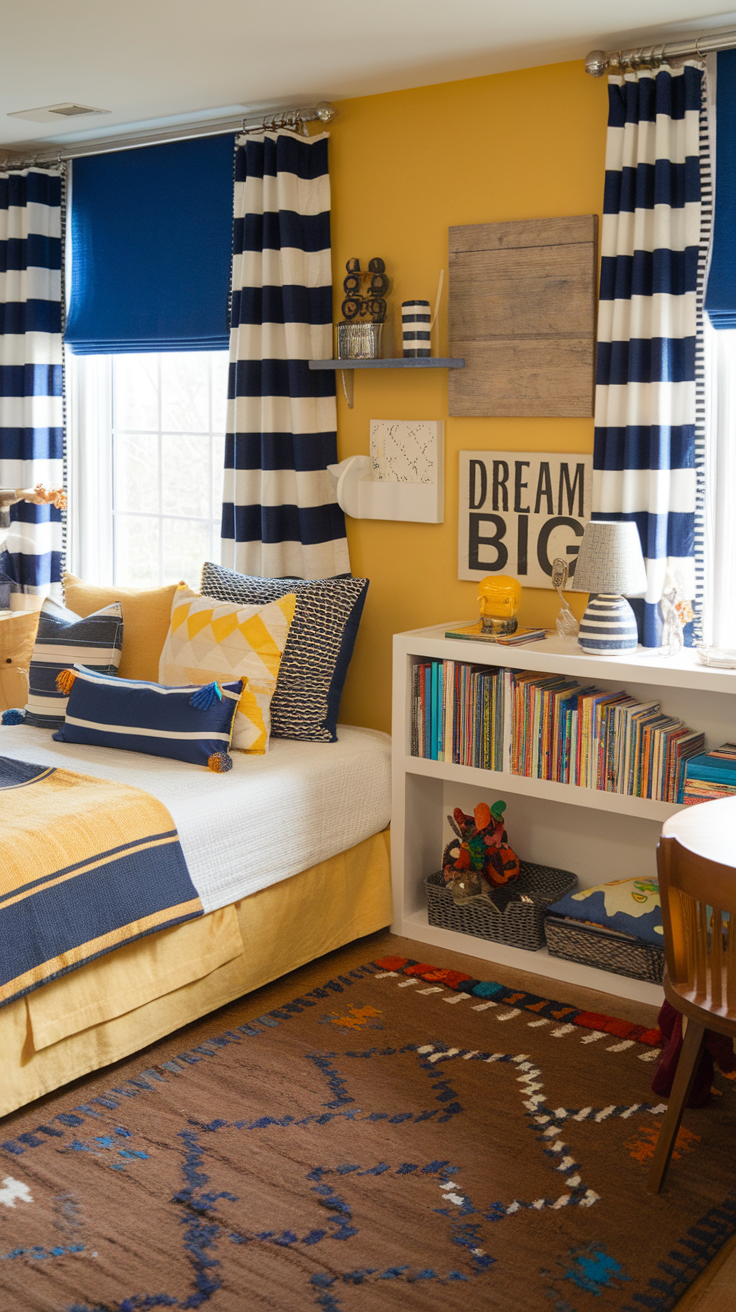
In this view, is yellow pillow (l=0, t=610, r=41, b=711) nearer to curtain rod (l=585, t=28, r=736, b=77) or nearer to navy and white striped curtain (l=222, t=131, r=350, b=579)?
navy and white striped curtain (l=222, t=131, r=350, b=579)

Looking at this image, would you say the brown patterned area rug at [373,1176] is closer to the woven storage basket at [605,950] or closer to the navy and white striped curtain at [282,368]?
the woven storage basket at [605,950]

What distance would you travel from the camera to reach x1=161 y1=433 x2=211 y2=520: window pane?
13.8ft

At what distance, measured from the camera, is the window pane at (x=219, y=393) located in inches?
161

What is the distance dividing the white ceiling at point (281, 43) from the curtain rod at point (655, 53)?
0.03 m

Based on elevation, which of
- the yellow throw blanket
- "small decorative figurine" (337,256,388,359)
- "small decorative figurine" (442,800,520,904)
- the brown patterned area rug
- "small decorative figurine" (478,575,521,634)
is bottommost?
the brown patterned area rug

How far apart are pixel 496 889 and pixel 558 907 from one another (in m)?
0.23

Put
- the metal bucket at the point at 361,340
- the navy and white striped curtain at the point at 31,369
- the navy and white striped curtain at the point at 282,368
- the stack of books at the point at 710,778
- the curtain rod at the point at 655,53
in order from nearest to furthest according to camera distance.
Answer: the stack of books at the point at 710,778 → the curtain rod at the point at 655,53 → the metal bucket at the point at 361,340 → the navy and white striped curtain at the point at 282,368 → the navy and white striped curtain at the point at 31,369

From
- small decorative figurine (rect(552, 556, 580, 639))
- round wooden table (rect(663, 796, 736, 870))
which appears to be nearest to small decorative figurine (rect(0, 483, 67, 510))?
small decorative figurine (rect(552, 556, 580, 639))

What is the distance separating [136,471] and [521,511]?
1.70 metres

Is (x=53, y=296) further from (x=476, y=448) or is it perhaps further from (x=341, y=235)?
(x=476, y=448)

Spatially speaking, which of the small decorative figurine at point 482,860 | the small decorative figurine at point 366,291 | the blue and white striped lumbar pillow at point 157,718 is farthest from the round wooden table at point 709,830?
the small decorative figurine at point 366,291

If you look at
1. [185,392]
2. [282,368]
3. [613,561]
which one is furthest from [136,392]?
[613,561]

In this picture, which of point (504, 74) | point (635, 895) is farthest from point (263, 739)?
point (504, 74)

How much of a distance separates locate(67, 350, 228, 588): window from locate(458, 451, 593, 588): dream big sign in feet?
3.64
